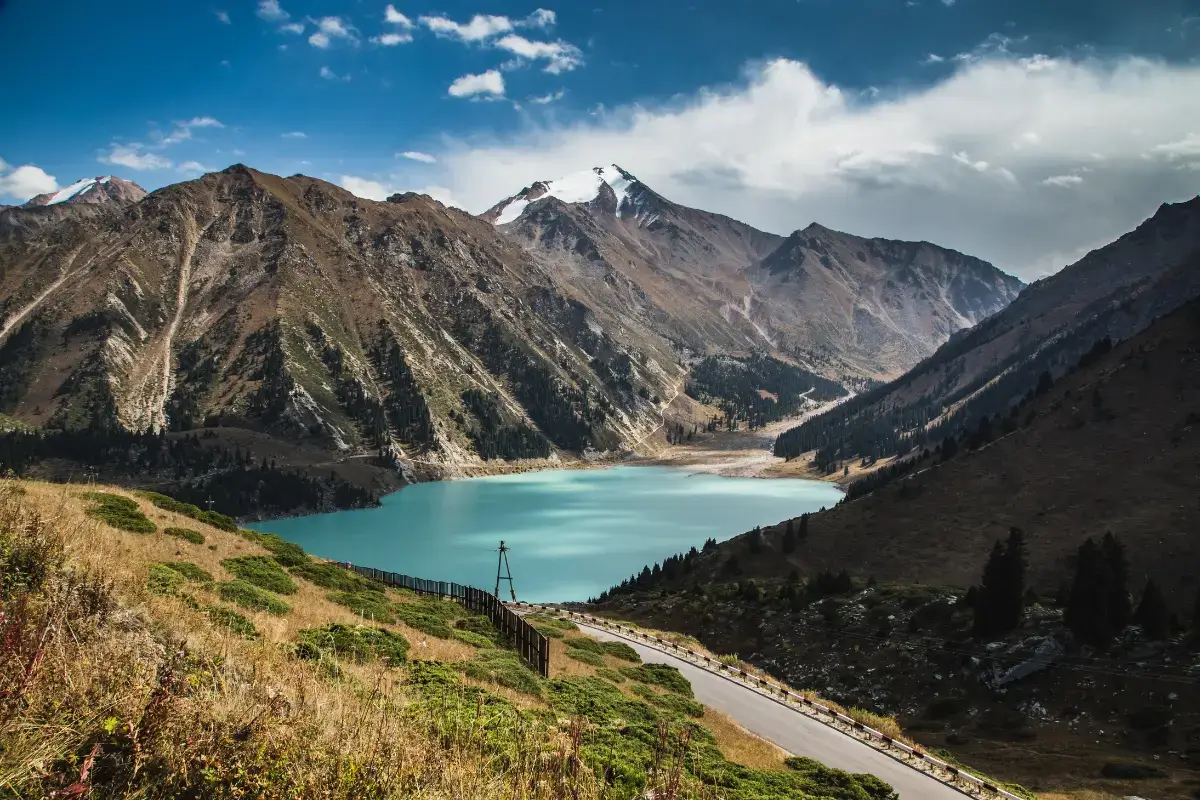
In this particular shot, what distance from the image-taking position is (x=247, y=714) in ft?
22.0

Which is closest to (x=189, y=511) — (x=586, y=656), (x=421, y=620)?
(x=421, y=620)

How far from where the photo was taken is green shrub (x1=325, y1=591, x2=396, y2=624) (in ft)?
71.9

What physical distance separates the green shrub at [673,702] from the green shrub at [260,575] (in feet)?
42.9

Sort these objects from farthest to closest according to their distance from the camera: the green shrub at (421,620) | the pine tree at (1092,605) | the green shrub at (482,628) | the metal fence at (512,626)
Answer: the pine tree at (1092,605)
the green shrub at (482,628)
the metal fence at (512,626)
the green shrub at (421,620)

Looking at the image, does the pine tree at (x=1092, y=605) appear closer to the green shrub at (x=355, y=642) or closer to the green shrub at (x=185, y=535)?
the green shrub at (x=355, y=642)

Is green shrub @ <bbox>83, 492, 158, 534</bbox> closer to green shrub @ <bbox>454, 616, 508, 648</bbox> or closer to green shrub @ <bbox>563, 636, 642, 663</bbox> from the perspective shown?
green shrub @ <bbox>454, 616, 508, 648</bbox>

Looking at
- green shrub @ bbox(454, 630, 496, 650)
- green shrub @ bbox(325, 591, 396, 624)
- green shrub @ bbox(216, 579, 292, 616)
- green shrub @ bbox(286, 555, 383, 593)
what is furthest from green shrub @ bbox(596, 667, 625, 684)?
green shrub @ bbox(216, 579, 292, 616)

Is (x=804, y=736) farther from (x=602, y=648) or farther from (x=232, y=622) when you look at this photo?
(x=232, y=622)

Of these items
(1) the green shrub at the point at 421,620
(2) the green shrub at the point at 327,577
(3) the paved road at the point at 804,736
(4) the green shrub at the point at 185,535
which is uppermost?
(4) the green shrub at the point at 185,535

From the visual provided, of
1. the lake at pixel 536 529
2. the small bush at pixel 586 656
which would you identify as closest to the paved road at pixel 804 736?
the small bush at pixel 586 656

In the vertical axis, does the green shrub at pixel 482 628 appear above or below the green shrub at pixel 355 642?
below

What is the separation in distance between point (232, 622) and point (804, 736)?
21644 mm

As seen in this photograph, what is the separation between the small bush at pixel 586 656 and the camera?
94.6 ft

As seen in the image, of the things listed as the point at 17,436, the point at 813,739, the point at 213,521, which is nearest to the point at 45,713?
the point at 813,739
